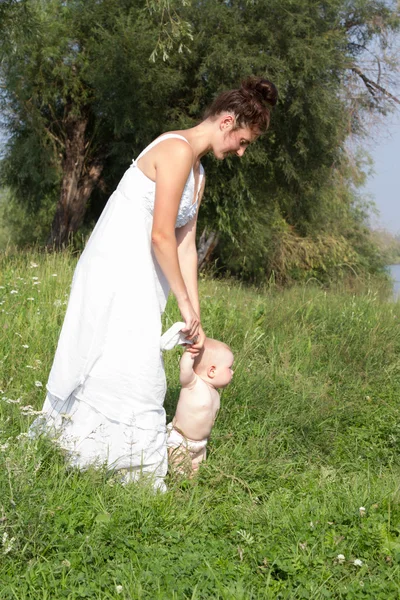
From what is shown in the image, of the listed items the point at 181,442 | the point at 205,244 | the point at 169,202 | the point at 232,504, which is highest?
the point at 169,202

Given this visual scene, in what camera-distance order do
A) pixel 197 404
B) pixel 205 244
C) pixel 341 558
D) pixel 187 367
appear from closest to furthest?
1. pixel 341 558
2. pixel 187 367
3. pixel 197 404
4. pixel 205 244

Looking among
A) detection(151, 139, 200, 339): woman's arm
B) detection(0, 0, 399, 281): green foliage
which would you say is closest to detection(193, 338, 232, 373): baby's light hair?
detection(151, 139, 200, 339): woman's arm

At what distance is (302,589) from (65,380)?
1.60 m

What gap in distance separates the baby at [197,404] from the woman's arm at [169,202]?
0.40 meters

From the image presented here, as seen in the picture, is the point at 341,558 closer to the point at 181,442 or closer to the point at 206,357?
the point at 181,442

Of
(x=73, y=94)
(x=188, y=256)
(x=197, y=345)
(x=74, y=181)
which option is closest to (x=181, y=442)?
(x=197, y=345)

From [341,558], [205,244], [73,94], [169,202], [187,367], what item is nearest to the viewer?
[341,558]

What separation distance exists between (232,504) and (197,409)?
53 centimetres

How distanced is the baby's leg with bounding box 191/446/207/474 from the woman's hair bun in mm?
1987

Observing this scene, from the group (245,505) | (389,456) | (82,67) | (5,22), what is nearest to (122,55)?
(82,67)

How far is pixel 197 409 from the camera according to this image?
3805 mm

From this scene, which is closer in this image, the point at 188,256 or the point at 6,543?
the point at 6,543

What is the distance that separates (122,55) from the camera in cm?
1394

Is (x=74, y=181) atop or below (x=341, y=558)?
below
